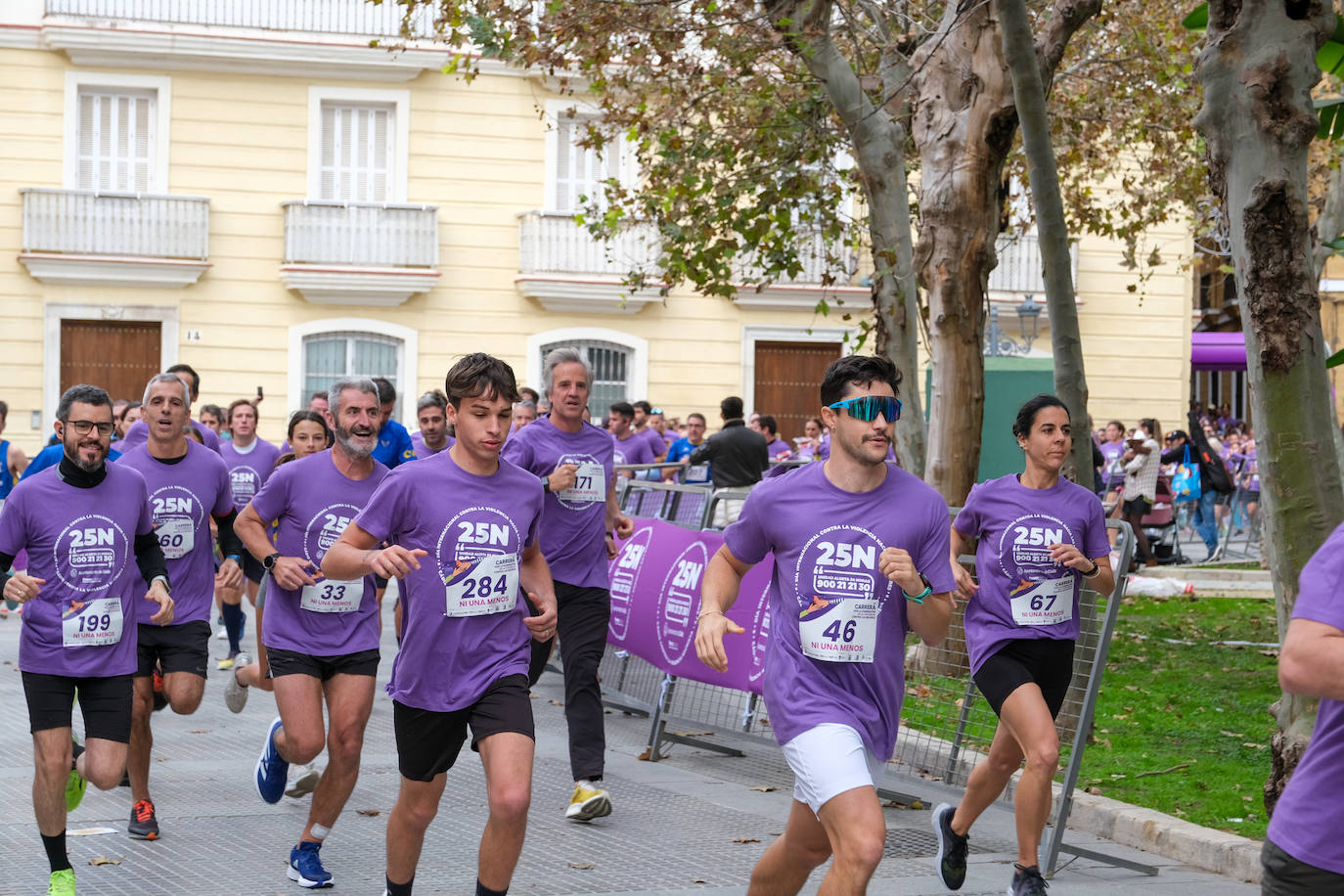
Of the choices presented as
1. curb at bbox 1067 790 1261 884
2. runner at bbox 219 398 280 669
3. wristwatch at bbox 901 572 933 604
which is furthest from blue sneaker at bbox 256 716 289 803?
runner at bbox 219 398 280 669

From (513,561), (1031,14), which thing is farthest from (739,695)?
(1031,14)

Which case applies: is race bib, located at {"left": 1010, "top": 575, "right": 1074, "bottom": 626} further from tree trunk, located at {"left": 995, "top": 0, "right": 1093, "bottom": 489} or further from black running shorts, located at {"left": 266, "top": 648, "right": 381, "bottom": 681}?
tree trunk, located at {"left": 995, "top": 0, "right": 1093, "bottom": 489}

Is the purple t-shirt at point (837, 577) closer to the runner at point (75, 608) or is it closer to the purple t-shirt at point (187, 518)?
the runner at point (75, 608)

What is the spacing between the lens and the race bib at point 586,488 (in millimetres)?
8398

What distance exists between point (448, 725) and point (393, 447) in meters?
6.28

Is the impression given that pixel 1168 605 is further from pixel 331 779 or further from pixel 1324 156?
pixel 331 779

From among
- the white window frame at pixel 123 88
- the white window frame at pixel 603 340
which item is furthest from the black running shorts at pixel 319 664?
the white window frame at pixel 123 88

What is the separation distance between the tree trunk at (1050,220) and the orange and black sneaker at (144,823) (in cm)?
506

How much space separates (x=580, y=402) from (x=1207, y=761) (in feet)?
12.5

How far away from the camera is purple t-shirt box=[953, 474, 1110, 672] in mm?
6516

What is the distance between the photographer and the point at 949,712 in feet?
25.8

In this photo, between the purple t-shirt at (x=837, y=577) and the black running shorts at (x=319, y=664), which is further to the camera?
the black running shorts at (x=319, y=664)

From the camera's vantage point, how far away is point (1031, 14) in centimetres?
1487

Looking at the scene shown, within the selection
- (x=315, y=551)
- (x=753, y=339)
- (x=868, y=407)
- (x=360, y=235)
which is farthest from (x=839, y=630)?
(x=753, y=339)
